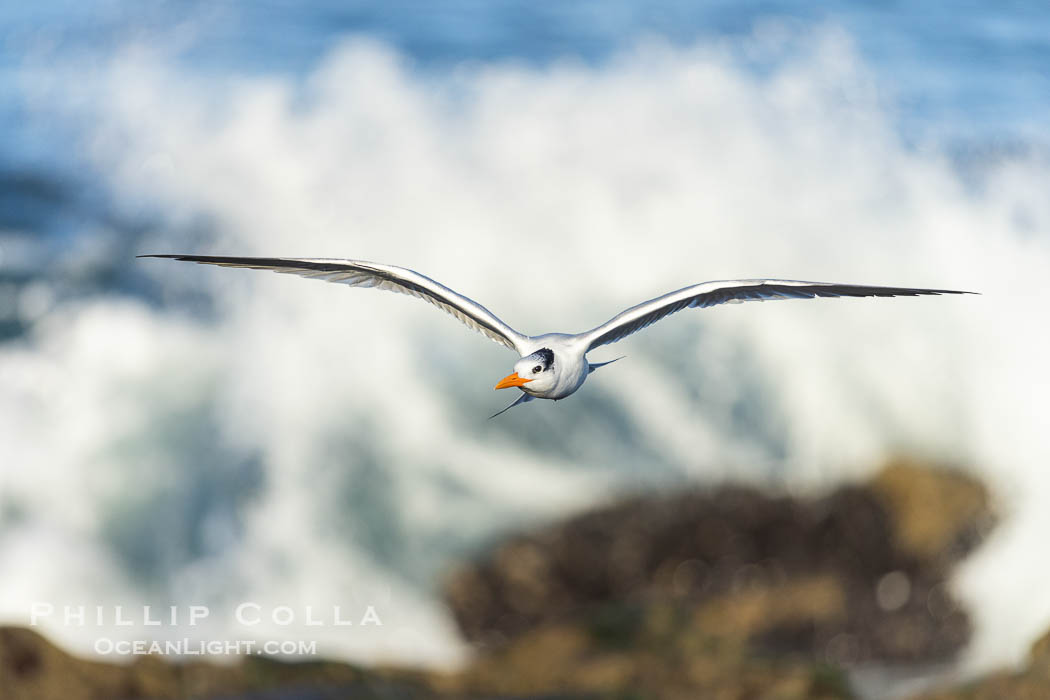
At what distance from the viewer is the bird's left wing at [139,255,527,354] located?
358cm

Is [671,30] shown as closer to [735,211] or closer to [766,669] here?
[735,211]

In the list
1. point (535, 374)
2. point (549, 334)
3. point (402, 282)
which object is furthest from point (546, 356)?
point (402, 282)

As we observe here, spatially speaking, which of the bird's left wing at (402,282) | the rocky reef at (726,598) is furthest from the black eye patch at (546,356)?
the rocky reef at (726,598)

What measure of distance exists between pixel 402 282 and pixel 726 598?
361 cm

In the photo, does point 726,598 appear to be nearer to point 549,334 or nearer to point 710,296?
point 710,296

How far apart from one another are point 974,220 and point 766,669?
19.9 ft

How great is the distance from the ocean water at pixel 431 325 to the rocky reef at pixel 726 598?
216mm

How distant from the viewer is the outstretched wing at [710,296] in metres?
3.54

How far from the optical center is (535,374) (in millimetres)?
3234

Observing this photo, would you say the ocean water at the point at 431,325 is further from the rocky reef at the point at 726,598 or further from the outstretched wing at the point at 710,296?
the outstretched wing at the point at 710,296

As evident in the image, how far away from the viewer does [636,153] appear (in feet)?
34.9

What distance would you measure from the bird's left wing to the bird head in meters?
0.27

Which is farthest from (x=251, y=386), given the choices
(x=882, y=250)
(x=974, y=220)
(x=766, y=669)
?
(x=974, y=220)

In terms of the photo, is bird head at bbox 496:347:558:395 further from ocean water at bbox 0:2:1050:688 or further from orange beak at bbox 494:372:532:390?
ocean water at bbox 0:2:1050:688
